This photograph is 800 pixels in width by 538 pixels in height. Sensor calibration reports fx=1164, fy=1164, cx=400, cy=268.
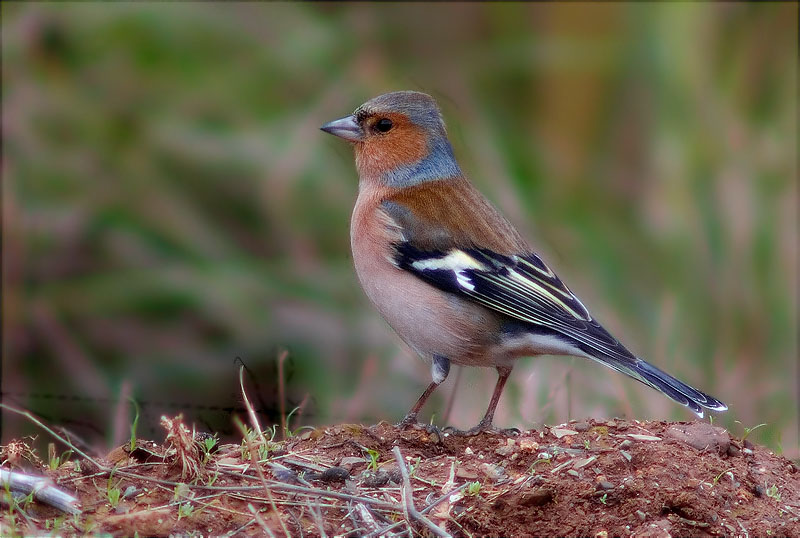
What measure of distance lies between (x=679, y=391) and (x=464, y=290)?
978 mm

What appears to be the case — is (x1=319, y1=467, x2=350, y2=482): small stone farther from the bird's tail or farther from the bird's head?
the bird's head

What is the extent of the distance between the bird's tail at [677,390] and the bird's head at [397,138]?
1.59 meters

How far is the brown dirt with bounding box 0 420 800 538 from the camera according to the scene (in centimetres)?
339

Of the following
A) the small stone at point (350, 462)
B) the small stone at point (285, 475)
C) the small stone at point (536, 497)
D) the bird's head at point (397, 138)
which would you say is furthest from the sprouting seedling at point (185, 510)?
the bird's head at point (397, 138)

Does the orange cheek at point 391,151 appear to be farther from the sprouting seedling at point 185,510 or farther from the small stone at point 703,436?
the sprouting seedling at point 185,510

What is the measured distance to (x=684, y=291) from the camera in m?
7.04

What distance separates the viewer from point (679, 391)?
418cm

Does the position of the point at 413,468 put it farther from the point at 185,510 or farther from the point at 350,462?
the point at 185,510

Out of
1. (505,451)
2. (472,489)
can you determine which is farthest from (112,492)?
(505,451)

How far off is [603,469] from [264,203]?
4270 mm

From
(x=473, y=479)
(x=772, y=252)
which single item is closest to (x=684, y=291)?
(x=772, y=252)

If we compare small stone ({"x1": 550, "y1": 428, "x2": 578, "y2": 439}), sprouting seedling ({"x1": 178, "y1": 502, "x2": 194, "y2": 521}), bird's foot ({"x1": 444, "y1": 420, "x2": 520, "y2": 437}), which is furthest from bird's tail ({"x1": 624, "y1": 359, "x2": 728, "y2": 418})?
sprouting seedling ({"x1": 178, "y1": 502, "x2": 194, "y2": 521})

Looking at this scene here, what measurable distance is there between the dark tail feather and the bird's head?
159 cm

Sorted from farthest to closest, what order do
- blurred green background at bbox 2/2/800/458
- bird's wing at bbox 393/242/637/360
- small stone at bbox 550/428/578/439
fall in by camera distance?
blurred green background at bbox 2/2/800/458 → bird's wing at bbox 393/242/637/360 → small stone at bbox 550/428/578/439
